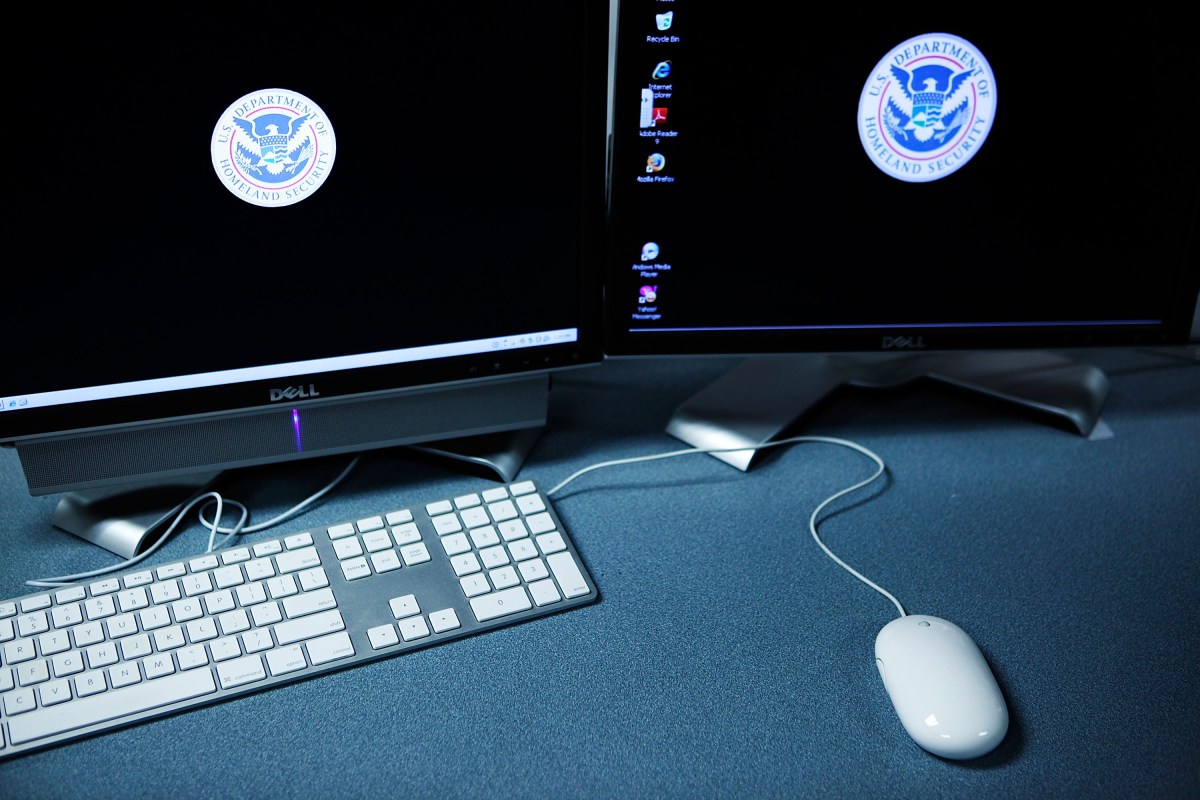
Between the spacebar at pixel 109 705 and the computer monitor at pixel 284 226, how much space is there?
0.64ft

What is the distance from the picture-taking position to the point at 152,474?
28.5 inches

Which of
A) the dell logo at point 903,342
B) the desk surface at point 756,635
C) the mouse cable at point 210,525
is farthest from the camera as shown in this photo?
the dell logo at point 903,342

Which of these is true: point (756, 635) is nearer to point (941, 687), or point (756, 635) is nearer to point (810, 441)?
point (941, 687)

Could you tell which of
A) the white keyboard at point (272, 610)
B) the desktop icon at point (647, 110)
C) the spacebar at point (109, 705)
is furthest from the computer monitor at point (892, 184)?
the spacebar at point (109, 705)

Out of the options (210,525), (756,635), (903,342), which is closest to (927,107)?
(903,342)

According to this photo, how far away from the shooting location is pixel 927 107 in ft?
2.52

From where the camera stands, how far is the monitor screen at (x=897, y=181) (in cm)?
74

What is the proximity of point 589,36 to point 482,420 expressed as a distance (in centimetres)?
32

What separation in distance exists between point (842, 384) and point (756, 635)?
14.0 inches

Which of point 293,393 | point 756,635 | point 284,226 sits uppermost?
point 284,226

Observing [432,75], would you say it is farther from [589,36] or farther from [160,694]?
[160,694]

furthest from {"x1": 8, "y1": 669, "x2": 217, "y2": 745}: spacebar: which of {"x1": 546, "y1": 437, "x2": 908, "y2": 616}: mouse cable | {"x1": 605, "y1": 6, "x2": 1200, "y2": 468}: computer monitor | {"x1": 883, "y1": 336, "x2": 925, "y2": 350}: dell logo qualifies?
{"x1": 883, "y1": 336, "x2": 925, "y2": 350}: dell logo

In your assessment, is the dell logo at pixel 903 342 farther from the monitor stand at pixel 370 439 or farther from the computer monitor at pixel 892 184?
the monitor stand at pixel 370 439

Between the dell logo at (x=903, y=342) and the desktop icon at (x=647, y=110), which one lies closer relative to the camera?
the desktop icon at (x=647, y=110)
